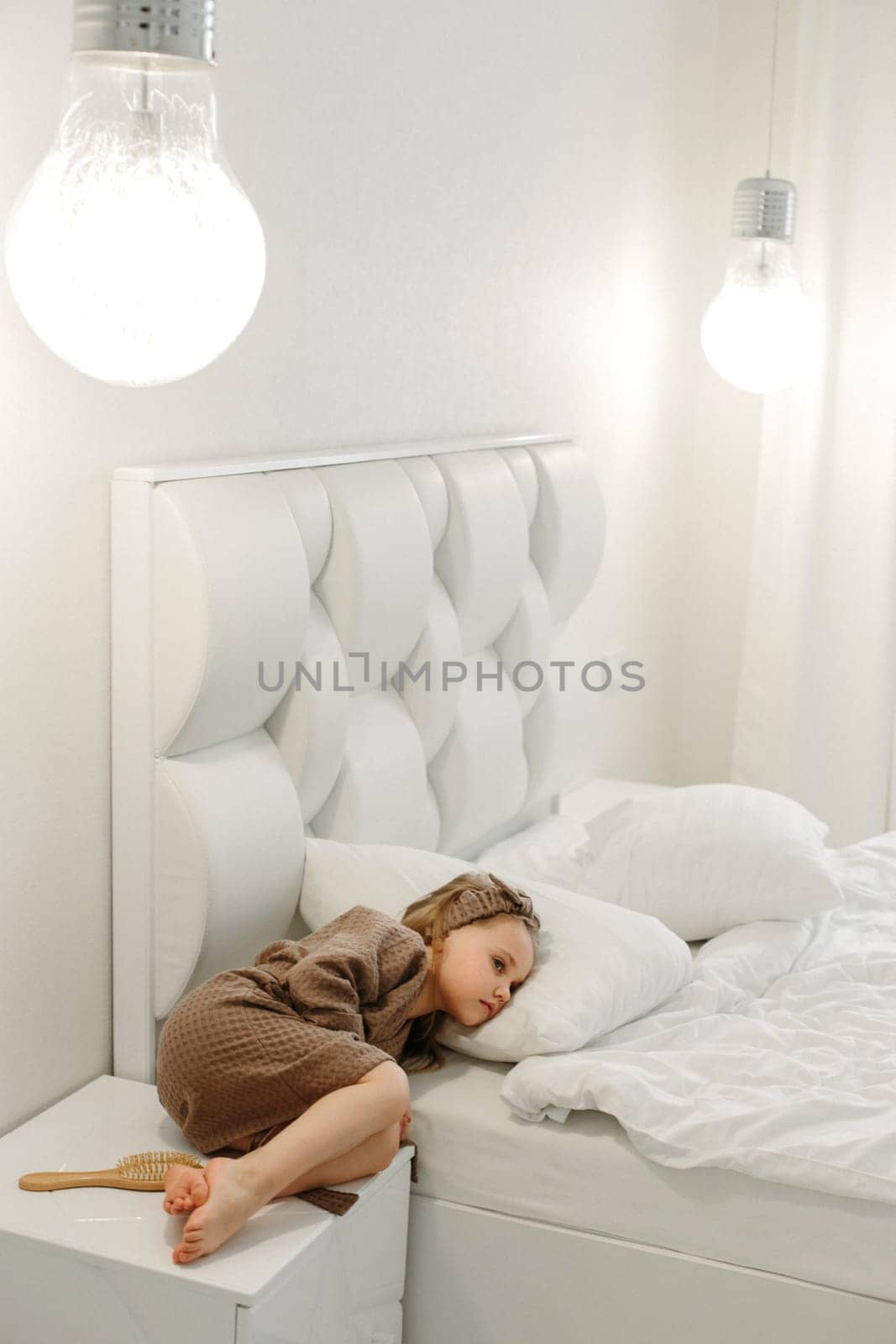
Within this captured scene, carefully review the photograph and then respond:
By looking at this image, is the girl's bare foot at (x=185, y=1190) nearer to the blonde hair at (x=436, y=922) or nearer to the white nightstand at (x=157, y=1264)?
the white nightstand at (x=157, y=1264)

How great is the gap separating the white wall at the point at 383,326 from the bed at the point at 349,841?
5cm

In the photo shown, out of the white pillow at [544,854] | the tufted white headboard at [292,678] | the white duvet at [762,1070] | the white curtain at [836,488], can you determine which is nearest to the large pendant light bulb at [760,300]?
the white curtain at [836,488]

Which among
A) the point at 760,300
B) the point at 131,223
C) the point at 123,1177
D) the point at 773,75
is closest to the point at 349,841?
the point at 123,1177

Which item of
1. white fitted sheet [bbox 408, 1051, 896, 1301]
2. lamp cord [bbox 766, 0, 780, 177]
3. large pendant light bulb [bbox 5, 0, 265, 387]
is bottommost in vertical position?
white fitted sheet [bbox 408, 1051, 896, 1301]

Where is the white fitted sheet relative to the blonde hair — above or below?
below

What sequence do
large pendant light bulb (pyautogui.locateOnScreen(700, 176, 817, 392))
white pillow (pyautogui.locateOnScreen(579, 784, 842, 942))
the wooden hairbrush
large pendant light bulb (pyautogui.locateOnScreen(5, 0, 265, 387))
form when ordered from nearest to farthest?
1. large pendant light bulb (pyautogui.locateOnScreen(5, 0, 265, 387))
2. the wooden hairbrush
3. white pillow (pyautogui.locateOnScreen(579, 784, 842, 942))
4. large pendant light bulb (pyautogui.locateOnScreen(700, 176, 817, 392))

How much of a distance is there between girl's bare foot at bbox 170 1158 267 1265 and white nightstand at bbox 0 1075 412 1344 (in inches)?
0.6

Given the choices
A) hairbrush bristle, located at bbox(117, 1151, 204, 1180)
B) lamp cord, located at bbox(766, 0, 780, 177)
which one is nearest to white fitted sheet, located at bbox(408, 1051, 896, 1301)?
hairbrush bristle, located at bbox(117, 1151, 204, 1180)

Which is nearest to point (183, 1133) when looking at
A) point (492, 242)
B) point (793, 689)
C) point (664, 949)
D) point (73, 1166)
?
point (73, 1166)

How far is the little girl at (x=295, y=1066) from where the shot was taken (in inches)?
51.7

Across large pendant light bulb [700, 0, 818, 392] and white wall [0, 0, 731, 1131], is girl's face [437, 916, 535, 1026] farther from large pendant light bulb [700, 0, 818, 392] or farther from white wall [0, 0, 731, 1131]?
large pendant light bulb [700, 0, 818, 392]

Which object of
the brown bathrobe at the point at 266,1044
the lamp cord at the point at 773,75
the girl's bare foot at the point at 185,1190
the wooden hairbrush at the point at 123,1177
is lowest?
the wooden hairbrush at the point at 123,1177

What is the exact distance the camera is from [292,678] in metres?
1.70

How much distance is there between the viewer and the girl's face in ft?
5.30
